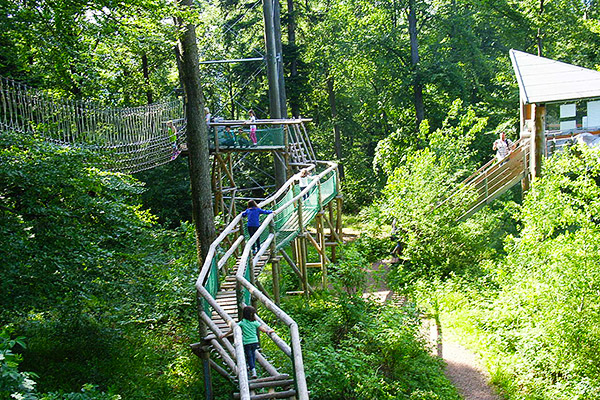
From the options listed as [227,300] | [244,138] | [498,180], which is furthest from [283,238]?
[498,180]

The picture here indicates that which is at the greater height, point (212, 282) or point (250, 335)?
point (212, 282)

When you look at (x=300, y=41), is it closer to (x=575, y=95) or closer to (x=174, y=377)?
(x=575, y=95)

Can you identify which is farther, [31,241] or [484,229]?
[484,229]

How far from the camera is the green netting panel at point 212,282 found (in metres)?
9.38

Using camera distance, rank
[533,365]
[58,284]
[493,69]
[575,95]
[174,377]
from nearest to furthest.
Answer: [58,284] < [174,377] < [533,365] < [575,95] < [493,69]

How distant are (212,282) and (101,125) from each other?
14.3 feet

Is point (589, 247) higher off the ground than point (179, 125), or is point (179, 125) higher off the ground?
point (179, 125)

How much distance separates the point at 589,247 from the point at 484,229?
7.20 m

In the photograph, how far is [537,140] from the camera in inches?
639

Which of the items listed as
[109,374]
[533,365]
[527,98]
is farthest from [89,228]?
[527,98]

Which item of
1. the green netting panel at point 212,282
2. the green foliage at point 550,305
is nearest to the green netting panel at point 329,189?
the green foliage at point 550,305

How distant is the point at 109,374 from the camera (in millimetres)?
10062

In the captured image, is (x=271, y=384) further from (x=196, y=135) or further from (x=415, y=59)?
(x=415, y=59)

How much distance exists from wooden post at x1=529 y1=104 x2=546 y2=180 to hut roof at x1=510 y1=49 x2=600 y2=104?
409 millimetres
